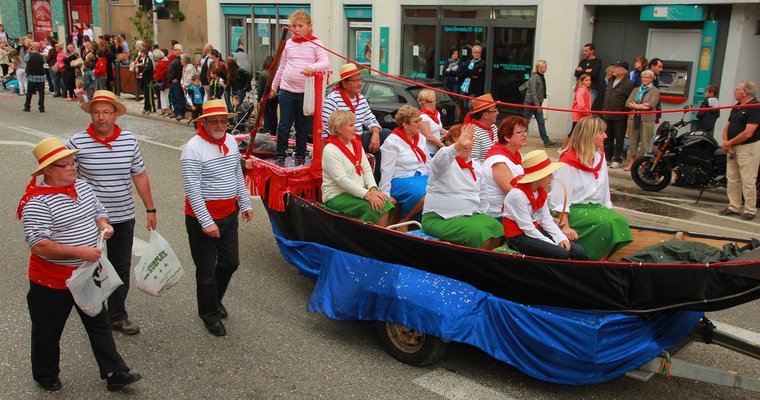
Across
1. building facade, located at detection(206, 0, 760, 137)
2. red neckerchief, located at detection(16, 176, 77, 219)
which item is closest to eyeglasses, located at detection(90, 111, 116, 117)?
red neckerchief, located at detection(16, 176, 77, 219)

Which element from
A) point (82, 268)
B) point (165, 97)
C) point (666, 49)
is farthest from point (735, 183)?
point (165, 97)

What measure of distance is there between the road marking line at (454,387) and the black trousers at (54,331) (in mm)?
2001

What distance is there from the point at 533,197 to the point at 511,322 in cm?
100

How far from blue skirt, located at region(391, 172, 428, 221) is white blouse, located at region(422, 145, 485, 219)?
110 centimetres

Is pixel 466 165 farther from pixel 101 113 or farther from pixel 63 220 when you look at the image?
pixel 63 220

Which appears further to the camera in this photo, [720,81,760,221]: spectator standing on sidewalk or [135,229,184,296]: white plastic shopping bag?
[720,81,760,221]: spectator standing on sidewalk

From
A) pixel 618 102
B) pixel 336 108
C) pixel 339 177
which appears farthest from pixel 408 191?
pixel 618 102

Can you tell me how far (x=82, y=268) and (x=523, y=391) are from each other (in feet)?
9.55

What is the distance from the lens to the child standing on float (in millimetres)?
7734

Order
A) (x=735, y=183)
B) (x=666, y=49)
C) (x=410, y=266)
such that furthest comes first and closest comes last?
(x=666, y=49)
(x=735, y=183)
(x=410, y=266)

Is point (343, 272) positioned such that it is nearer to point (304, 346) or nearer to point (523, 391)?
point (304, 346)

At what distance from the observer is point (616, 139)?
42.9 feet

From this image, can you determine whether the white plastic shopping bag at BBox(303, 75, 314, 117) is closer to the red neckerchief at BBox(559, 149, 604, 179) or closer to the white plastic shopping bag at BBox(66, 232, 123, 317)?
the red neckerchief at BBox(559, 149, 604, 179)

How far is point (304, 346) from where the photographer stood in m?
5.46
